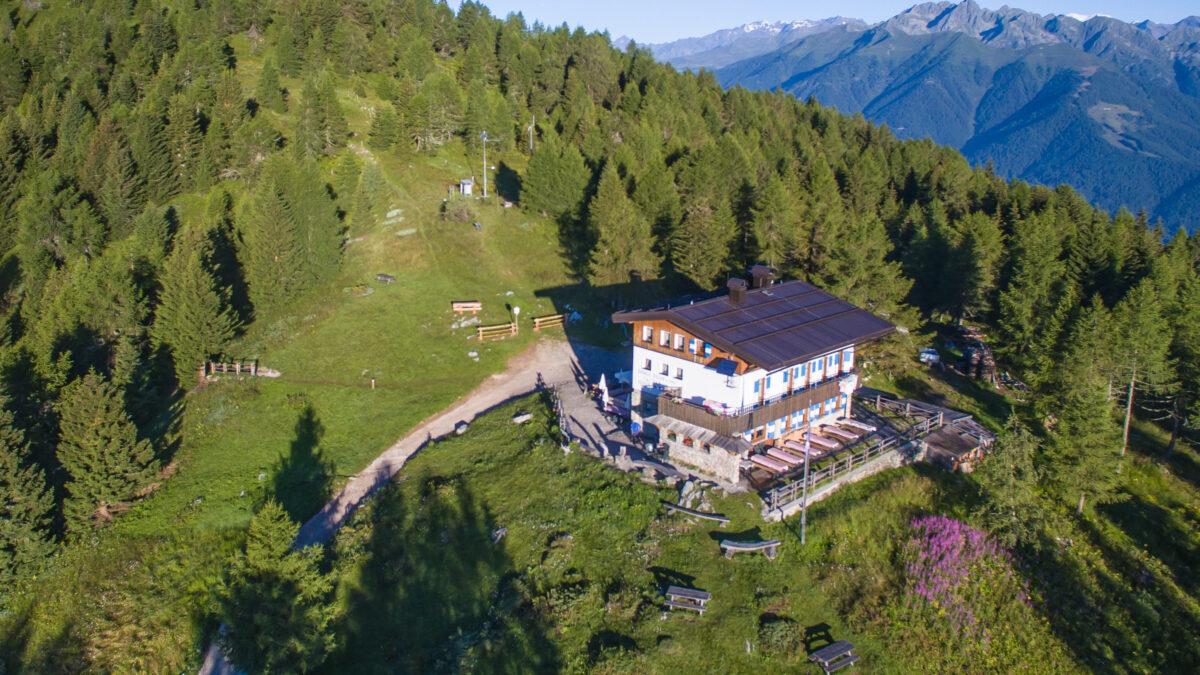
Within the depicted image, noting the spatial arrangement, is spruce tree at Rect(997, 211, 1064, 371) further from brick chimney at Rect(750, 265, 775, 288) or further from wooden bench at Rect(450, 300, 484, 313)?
wooden bench at Rect(450, 300, 484, 313)

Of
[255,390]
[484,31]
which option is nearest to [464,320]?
[255,390]

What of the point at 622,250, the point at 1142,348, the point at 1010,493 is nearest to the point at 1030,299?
the point at 1142,348

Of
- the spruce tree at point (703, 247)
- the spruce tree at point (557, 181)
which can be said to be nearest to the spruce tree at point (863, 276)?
the spruce tree at point (703, 247)

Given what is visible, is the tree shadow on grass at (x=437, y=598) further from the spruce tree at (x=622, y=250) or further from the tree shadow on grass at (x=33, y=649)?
the spruce tree at (x=622, y=250)

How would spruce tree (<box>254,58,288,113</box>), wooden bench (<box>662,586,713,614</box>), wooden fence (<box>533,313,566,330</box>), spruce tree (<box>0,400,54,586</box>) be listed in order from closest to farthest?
wooden bench (<box>662,586,713,614</box>) → spruce tree (<box>0,400,54,586</box>) → wooden fence (<box>533,313,566,330</box>) → spruce tree (<box>254,58,288,113</box>)

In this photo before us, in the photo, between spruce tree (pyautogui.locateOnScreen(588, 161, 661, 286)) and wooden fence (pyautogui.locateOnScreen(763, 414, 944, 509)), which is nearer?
wooden fence (pyautogui.locateOnScreen(763, 414, 944, 509))

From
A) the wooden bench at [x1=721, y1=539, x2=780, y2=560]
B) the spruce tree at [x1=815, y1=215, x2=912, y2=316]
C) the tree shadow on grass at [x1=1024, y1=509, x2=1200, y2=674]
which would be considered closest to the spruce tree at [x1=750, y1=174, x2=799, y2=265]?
the spruce tree at [x1=815, y1=215, x2=912, y2=316]
